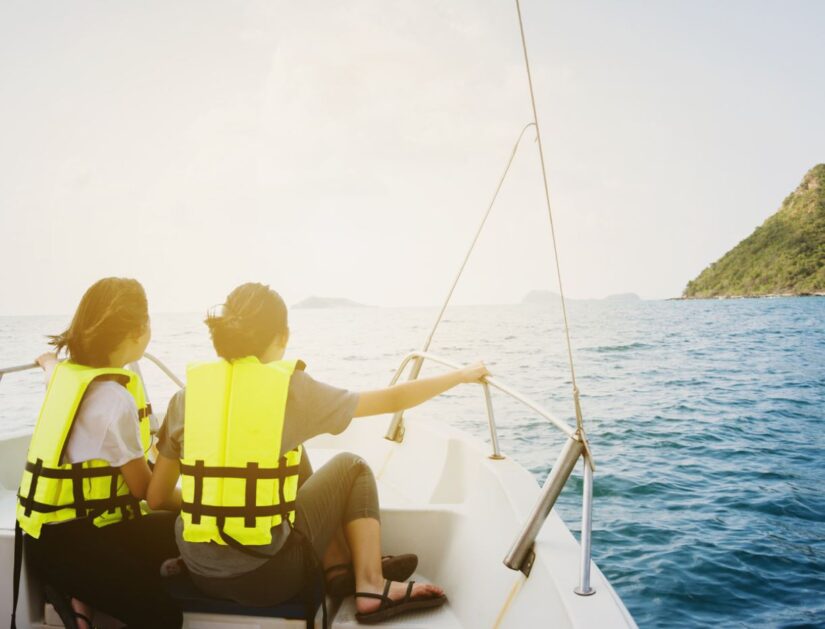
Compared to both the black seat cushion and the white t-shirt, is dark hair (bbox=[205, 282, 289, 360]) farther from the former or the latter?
the black seat cushion

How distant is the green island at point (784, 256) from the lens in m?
88.8

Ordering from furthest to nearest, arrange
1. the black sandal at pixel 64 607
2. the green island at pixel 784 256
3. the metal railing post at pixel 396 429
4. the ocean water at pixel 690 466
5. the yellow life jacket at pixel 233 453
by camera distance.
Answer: the green island at pixel 784 256, the ocean water at pixel 690 466, the metal railing post at pixel 396 429, the black sandal at pixel 64 607, the yellow life jacket at pixel 233 453

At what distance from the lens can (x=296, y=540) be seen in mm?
1764

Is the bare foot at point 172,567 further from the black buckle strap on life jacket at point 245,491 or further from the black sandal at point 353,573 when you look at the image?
the black sandal at point 353,573

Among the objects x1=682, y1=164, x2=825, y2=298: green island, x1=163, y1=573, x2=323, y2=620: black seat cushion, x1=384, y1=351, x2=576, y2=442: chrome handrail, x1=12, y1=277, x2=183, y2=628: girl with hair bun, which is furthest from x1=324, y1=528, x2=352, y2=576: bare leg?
x1=682, y1=164, x2=825, y2=298: green island

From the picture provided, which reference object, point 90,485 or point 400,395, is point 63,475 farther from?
point 400,395

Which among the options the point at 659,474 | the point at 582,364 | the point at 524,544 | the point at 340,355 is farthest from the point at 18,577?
the point at 340,355

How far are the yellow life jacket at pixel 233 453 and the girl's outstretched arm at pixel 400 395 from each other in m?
0.24

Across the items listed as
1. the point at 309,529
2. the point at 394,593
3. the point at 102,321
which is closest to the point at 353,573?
the point at 394,593

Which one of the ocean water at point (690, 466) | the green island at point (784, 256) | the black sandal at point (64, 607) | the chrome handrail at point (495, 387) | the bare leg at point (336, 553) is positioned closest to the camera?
the black sandal at point (64, 607)

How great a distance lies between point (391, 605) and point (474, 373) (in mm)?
804

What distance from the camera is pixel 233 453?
1.63 meters

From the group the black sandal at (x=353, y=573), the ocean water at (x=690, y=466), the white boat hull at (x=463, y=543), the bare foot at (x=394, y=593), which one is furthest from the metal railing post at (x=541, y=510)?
the ocean water at (x=690, y=466)

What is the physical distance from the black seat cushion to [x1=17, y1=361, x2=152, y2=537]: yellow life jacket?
0.30m
